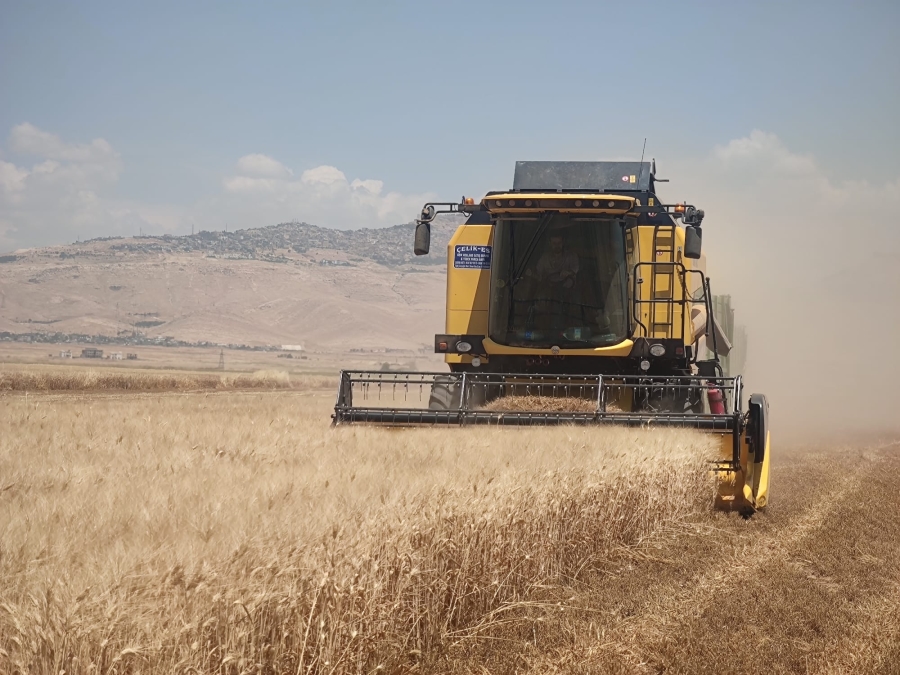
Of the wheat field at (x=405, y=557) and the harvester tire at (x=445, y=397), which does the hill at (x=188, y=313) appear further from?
the wheat field at (x=405, y=557)

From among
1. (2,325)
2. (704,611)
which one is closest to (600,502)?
(704,611)

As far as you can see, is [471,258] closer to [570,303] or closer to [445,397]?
[570,303]

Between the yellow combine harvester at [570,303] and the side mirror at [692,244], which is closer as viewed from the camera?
the side mirror at [692,244]

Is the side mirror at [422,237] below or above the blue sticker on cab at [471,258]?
above

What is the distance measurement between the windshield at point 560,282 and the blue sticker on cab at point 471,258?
48 centimetres

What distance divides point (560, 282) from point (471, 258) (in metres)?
1.21

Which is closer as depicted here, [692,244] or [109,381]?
[692,244]

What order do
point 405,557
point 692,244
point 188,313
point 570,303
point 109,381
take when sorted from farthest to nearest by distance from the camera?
point 188,313, point 109,381, point 570,303, point 692,244, point 405,557

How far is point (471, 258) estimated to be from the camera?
11.6 meters

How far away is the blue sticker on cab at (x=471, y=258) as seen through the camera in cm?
1158

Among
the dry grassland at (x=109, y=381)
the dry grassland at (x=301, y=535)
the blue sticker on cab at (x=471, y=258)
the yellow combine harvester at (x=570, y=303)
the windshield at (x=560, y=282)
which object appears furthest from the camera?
the dry grassland at (x=109, y=381)

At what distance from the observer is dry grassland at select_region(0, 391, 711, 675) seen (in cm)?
332

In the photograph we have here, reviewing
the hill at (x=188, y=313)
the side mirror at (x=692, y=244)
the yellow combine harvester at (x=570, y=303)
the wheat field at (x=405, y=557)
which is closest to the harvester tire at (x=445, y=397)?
the yellow combine harvester at (x=570, y=303)

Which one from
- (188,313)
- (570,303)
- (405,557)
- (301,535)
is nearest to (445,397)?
(570,303)
